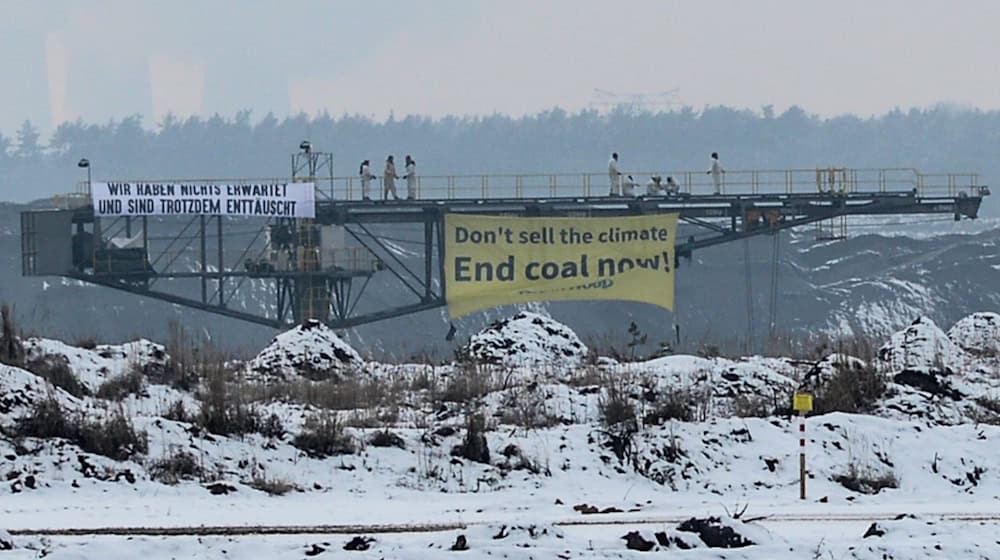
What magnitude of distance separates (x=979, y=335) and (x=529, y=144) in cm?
11369

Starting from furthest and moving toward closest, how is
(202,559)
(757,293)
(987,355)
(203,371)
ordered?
(757,293) < (987,355) < (203,371) < (202,559)

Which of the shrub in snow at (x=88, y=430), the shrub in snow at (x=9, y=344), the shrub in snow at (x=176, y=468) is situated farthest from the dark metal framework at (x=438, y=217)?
the shrub in snow at (x=176, y=468)

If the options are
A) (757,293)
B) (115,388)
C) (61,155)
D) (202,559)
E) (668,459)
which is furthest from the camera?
(61,155)

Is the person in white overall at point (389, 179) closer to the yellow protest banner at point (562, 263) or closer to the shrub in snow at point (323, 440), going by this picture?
the yellow protest banner at point (562, 263)

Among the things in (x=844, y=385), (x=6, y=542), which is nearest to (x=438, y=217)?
(x=844, y=385)

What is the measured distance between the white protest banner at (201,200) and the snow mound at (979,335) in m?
22.5

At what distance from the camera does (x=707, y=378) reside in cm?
2678

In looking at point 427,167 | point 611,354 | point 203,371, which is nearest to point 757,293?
point 427,167

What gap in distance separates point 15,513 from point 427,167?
125545 millimetres

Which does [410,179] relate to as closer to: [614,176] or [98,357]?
[614,176]

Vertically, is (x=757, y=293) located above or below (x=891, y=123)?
below

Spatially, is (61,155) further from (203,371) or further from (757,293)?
(203,371)

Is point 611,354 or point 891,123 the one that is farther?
point 891,123

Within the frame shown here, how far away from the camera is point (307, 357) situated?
31.2m
